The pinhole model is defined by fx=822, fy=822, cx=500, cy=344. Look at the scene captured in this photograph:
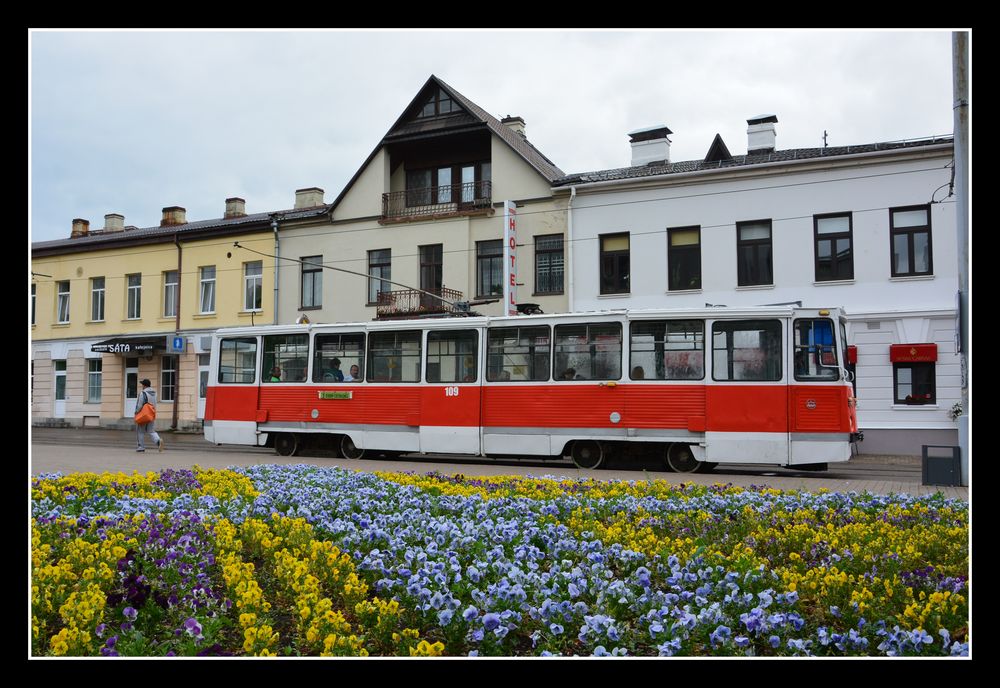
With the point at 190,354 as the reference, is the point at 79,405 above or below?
below

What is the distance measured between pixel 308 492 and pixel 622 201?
2016 centimetres

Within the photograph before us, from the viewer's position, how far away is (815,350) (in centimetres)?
1566

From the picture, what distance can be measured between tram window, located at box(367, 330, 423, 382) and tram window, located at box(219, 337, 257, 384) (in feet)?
11.5

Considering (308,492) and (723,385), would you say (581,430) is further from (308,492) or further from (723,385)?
(308,492)

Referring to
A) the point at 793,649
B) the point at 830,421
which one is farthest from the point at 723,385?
the point at 793,649

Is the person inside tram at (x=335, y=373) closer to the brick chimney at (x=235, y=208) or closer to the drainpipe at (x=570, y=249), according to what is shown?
the drainpipe at (x=570, y=249)

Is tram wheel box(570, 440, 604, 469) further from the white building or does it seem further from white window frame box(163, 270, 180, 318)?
white window frame box(163, 270, 180, 318)

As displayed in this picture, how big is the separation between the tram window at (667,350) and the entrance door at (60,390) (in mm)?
29107

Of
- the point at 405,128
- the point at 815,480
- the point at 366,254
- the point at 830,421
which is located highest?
the point at 405,128

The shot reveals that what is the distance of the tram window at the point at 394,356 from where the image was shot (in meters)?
19.1

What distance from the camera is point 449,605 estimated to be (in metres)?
4.50

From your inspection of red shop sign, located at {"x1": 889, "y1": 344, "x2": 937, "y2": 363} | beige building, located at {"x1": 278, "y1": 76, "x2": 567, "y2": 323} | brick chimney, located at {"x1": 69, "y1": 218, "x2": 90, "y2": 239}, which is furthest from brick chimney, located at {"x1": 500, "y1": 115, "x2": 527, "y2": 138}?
brick chimney, located at {"x1": 69, "y1": 218, "x2": 90, "y2": 239}

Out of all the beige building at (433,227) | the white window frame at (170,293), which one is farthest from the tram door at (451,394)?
the white window frame at (170,293)

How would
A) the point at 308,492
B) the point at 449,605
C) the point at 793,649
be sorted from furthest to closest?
the point at 308,492
the point at 449,605
the point at 793,649
